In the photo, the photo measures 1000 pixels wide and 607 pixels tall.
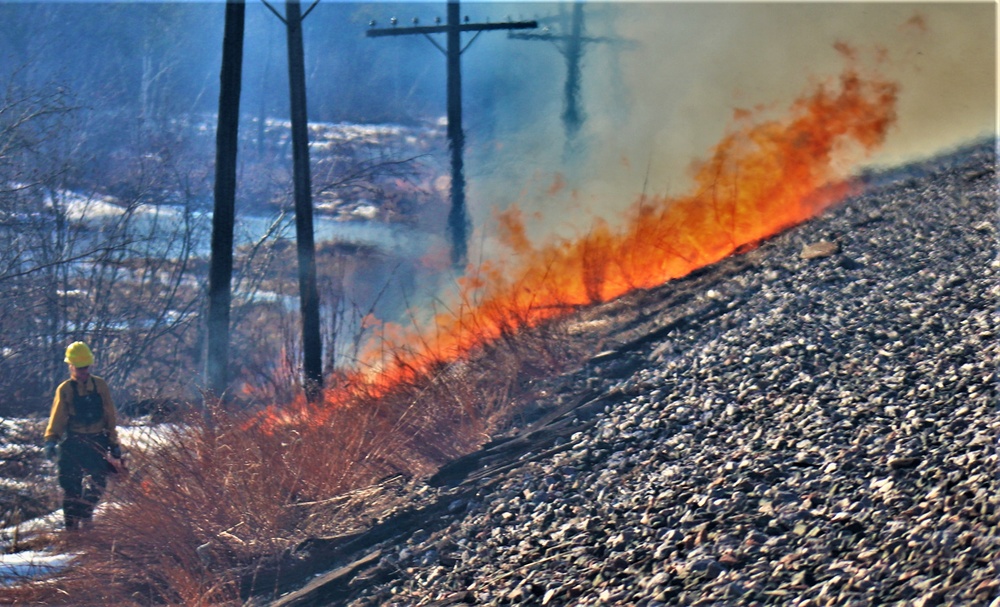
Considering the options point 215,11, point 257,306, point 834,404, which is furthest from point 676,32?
point 215,11

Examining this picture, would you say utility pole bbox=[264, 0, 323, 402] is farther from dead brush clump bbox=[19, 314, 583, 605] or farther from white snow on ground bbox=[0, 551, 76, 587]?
white snow on ground bbox=[0, 551, 76, 587]

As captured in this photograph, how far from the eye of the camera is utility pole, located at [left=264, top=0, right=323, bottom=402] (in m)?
9.89

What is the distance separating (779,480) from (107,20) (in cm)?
3714

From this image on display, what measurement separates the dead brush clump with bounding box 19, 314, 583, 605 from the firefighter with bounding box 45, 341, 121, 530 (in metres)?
0.65

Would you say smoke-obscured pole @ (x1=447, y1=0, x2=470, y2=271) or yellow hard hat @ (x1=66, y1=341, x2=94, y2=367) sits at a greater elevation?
smoke-obscured pole @ (x1=447, y1=0, x2=470, y2=271)

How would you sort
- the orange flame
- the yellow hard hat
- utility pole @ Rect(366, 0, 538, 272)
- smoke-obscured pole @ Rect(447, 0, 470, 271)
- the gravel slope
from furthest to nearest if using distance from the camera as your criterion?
smoke-obscured pole @ Rect(447, 0, 470, 271) < utility pole @ Rect(366, 0, 538, 272) < the orange flame < the yellow hard hat < the gravel slope

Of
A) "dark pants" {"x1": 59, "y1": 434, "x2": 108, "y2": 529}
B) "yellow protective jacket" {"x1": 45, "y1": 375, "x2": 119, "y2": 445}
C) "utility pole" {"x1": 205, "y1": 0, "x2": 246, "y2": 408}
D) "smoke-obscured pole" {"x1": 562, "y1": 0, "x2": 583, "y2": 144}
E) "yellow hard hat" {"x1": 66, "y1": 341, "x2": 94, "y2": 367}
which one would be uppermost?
"smoke-obscured pole" {"x1": 562, "y1": 0, "x2": 583, "y2": 144}

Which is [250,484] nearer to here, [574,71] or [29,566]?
[29,566]

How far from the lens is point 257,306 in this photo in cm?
1834

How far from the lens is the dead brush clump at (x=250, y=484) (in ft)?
20.9

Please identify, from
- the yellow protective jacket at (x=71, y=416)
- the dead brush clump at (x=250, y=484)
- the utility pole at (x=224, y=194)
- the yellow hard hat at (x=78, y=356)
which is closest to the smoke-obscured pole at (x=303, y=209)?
the utility pole at (x=224, y=194)

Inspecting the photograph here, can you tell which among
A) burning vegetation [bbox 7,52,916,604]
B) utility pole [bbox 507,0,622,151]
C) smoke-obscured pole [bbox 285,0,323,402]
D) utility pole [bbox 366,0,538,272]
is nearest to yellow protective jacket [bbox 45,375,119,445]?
burning vegetation [bbox 7,52,916,604]

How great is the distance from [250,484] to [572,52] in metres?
12.6

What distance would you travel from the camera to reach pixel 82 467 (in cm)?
779
